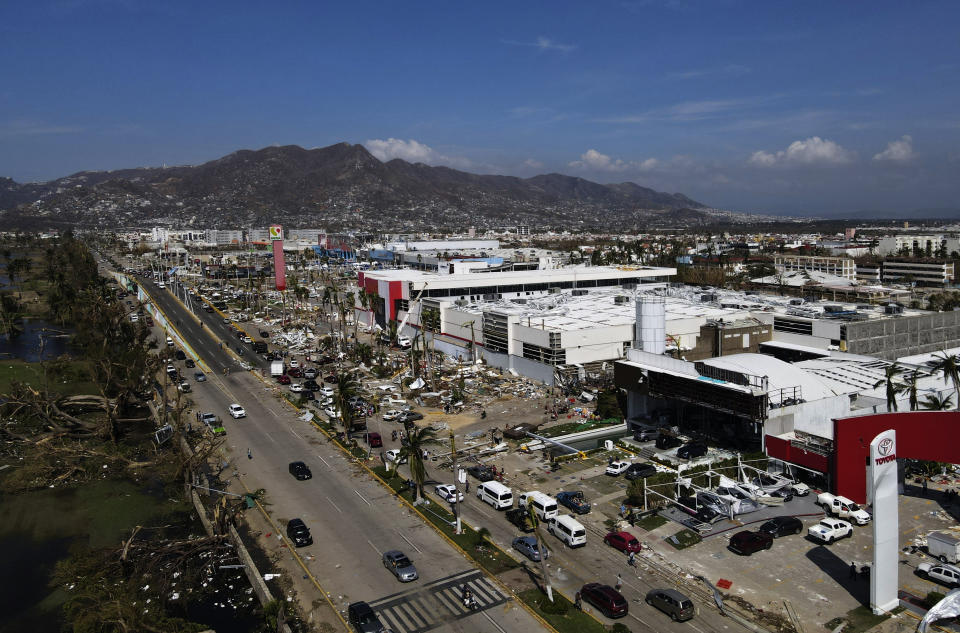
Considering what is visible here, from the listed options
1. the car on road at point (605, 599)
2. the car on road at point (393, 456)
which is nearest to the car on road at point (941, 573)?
the car on road at point (605, 599)

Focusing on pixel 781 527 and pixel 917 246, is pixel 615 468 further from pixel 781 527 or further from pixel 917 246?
pixel 917 246

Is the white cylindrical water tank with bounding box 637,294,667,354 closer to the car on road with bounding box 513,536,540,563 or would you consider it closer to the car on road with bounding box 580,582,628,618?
the car on road with bounding box 513,536,540,563

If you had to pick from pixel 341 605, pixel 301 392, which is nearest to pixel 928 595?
pixel 341 605

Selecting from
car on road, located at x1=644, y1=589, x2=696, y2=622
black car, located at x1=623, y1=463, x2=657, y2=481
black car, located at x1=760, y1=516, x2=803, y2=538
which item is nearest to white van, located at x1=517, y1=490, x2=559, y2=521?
black car, located at x1=623, y1=463, x2=657, y2=481

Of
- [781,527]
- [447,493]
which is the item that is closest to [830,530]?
[781,527]

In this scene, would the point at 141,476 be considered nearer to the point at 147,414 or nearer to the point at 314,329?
the point at 147,414

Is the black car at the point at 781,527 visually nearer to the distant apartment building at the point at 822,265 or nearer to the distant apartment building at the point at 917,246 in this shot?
the distant apartment building at the point at 822,265
